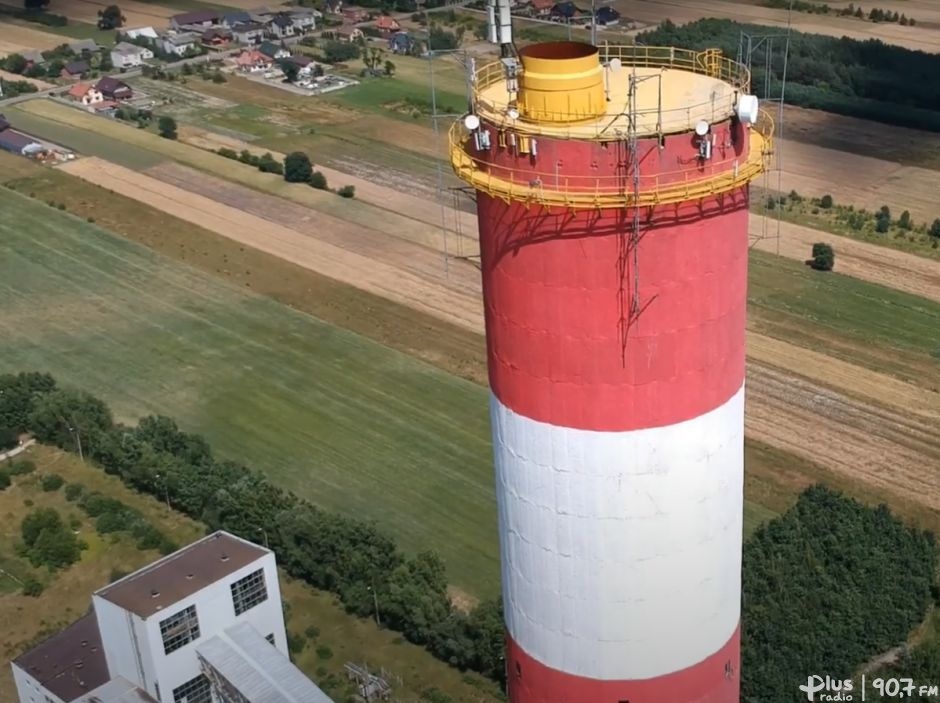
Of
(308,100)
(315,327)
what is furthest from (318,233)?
(308,100)

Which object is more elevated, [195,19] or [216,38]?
[195,19]

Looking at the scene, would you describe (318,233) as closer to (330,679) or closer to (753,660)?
(330,679)

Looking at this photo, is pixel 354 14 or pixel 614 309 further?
pixel 354 14

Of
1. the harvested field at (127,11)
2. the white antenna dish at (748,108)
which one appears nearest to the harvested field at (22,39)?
the harvested field at (127,11)

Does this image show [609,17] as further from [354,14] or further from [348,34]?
[354,14]

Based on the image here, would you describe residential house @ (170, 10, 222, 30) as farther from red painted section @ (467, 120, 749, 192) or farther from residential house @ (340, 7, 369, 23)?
red painted section @ (467, 120, 749, 192)

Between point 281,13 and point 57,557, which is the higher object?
point 281,13

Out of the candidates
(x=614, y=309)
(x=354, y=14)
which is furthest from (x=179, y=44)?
(x=614, y=309)
